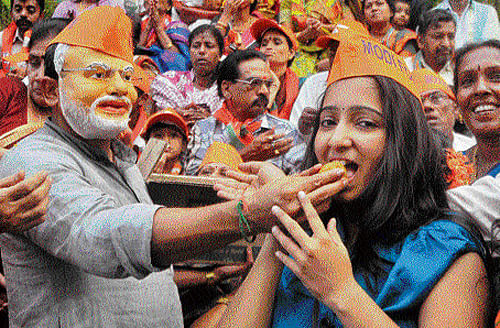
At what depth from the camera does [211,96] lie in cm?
623

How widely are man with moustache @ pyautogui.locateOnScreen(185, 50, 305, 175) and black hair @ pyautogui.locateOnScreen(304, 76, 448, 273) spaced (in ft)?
10.0

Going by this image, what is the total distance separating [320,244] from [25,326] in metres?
1.25

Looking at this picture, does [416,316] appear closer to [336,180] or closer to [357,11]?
[336,180]

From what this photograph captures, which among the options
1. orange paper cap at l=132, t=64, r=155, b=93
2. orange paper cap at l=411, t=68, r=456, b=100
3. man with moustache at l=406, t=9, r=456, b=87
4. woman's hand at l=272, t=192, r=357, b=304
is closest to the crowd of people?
woman's hand at l=272, t=192, r=357, b=304

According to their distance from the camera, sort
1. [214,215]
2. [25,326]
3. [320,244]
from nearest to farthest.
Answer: [320,244] → [214,215] → [25,326]

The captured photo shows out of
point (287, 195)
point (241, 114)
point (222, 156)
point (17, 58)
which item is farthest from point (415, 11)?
point (287, 195)

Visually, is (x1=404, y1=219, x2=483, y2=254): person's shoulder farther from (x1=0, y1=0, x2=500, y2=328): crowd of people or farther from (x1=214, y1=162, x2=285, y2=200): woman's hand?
(x1=214, y1=162, x2=285, y2=200): woman's hand

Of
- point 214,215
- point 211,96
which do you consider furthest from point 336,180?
point 211,96

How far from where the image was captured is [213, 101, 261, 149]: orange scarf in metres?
5.16

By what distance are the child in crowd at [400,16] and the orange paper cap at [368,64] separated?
5752mm

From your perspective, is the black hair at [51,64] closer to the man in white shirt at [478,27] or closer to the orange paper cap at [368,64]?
the orange paper cap at [368,64]

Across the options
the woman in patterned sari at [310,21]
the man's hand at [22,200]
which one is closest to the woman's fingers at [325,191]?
the man's hand at [22,200]

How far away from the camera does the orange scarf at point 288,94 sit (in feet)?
19.9

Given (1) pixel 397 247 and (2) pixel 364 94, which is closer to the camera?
(1) pixel 397 247
